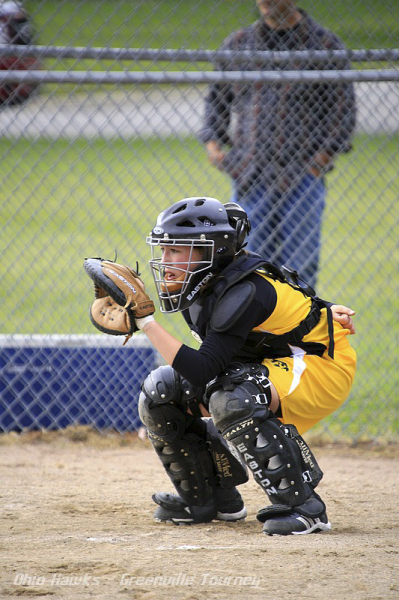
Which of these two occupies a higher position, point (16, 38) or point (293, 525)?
point (16, 38)

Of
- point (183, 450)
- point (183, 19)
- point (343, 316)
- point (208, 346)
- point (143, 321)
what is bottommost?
point (183, 450)

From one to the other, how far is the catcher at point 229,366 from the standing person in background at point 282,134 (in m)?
1.60

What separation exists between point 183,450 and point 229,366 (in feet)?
1.44

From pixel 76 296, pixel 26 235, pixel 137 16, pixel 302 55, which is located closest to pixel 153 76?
pixel 137 16

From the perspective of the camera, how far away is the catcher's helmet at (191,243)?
3.12 metres

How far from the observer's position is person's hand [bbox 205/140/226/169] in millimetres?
4992

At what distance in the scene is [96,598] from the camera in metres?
2.35

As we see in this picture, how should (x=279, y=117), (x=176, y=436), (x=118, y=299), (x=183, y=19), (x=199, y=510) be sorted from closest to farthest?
(x=118, y=299), (x=176, y=436), (x=199, y=510), (x=183, y=19), (x=279, y=117)

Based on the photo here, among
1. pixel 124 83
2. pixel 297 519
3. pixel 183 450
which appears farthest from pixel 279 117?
pixel 297 519

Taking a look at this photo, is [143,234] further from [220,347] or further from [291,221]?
[220,347]

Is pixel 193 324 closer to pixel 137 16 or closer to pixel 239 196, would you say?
pixel 239 196

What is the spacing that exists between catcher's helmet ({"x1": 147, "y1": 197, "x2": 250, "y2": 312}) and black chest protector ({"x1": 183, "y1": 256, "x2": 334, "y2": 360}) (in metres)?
0.08

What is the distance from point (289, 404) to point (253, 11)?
288cm

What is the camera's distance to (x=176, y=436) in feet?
10.7
